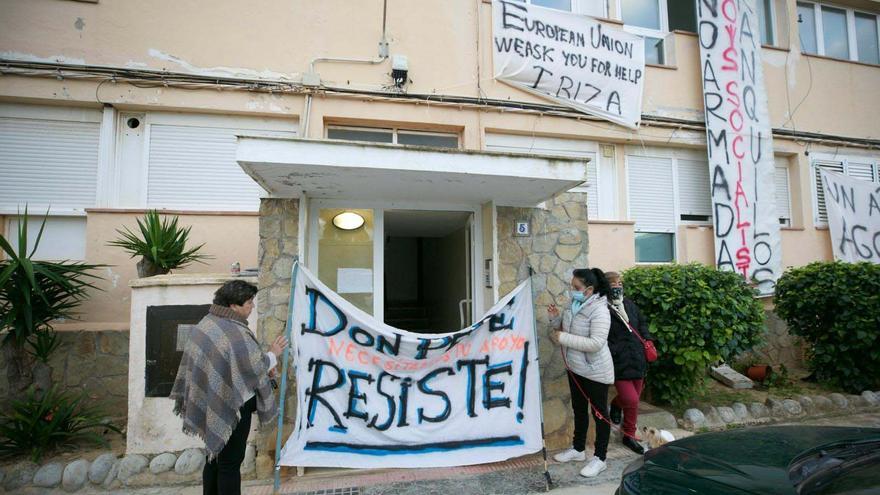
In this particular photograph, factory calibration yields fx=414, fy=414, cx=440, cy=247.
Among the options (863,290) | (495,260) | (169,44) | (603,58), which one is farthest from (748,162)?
(169,44)

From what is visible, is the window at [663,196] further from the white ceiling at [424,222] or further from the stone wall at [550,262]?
the white ceiling at [424,222]

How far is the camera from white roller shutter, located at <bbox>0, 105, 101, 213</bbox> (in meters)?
5.50

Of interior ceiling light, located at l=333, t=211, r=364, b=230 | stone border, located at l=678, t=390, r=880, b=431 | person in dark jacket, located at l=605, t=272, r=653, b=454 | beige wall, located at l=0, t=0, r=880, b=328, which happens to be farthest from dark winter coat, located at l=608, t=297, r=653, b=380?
interior ceiling light, located at l=333, t=211, r=364, b=230

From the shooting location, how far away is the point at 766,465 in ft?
6.89

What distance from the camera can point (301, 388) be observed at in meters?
3.70

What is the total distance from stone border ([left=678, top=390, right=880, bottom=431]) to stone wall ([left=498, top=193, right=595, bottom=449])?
6.05ft

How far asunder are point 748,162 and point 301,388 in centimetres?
834

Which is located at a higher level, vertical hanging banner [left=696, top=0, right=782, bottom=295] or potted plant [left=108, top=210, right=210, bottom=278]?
vertical hanging banner [left=696, top=0, right=782, bottom=295]

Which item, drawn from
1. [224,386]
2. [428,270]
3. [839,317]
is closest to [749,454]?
[224,386]

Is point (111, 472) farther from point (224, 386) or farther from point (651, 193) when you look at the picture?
point (651, 193)

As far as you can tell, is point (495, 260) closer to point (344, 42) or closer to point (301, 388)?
point (301, 388)

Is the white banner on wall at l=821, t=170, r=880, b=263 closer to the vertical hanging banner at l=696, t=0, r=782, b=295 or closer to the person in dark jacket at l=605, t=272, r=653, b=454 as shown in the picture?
the vertical hanging banner at l=696, t=0, r=782, b=295

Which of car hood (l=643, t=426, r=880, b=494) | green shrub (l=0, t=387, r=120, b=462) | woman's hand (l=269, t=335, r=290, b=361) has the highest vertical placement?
woman's hand (l=269, t=335, r=290, b=361)

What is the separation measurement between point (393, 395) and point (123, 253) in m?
4.32
